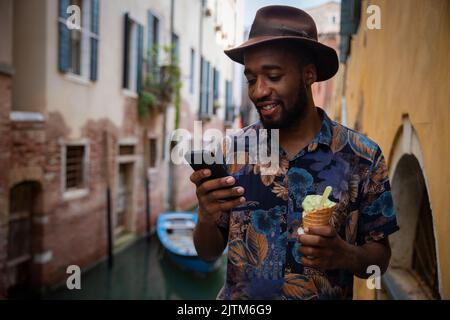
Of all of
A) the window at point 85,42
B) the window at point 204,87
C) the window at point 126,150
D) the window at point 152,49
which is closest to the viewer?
the window at point 85,42

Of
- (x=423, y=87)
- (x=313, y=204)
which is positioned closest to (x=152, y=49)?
(x=423, y=87)

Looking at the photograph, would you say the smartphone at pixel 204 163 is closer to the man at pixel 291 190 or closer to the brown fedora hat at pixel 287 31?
the man at pixel 291 190

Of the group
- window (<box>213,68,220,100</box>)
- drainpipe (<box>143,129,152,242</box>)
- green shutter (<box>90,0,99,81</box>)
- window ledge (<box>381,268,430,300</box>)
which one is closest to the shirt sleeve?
window ledge (<box>381,268,430,300</box>)

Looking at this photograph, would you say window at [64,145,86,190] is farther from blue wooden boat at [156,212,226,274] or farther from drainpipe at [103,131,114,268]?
blue wooden boat at [156,212,226,274]

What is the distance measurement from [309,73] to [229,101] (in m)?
16.9

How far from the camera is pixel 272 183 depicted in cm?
135

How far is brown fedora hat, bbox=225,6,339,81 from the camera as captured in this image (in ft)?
4.38

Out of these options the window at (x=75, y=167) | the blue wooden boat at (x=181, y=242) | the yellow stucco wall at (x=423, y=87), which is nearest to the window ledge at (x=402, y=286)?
the yellow stucco wall at (x=423, y=87)

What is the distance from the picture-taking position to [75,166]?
7066 mm

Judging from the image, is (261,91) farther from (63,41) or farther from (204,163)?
(63,41)

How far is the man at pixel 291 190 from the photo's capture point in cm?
128

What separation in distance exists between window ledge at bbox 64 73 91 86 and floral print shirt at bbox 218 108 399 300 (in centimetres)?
561

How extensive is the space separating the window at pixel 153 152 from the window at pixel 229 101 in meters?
7.56
